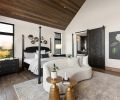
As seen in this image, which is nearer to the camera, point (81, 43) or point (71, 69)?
point (71, 69)

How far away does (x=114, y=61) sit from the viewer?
5.25m

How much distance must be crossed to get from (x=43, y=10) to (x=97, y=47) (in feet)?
12.7

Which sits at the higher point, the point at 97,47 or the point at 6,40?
the point at 6,40

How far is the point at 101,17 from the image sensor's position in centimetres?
579

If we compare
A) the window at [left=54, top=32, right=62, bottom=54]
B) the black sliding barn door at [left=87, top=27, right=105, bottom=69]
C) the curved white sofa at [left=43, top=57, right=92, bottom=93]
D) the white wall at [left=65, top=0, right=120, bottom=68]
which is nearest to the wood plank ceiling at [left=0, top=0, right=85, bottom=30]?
the white wall at [left=65, top=0, right=120, bottom=68]

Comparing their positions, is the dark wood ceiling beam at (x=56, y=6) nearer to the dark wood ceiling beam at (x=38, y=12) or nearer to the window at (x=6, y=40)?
the dark wood ceiling beam at (x=38, y=12)

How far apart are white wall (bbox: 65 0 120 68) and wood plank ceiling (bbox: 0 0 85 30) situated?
56 cm

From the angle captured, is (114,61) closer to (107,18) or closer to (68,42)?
(107,18)

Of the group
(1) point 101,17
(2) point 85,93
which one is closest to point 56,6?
(1) point 101,17

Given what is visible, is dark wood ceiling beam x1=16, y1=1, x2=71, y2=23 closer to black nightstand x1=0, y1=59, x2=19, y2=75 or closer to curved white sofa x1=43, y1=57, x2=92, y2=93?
black nightstand x1=0, y1=59, x2=19, y2=75

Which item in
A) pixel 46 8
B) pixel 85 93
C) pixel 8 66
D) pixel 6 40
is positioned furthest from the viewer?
pixel 46 8

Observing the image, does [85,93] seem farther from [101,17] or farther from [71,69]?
[101,17]

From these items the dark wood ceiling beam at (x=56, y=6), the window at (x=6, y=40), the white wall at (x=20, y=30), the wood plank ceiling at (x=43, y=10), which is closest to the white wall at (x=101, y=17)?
the wood plank ceiling at (x=43, y=10)

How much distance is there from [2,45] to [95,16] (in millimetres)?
5659
